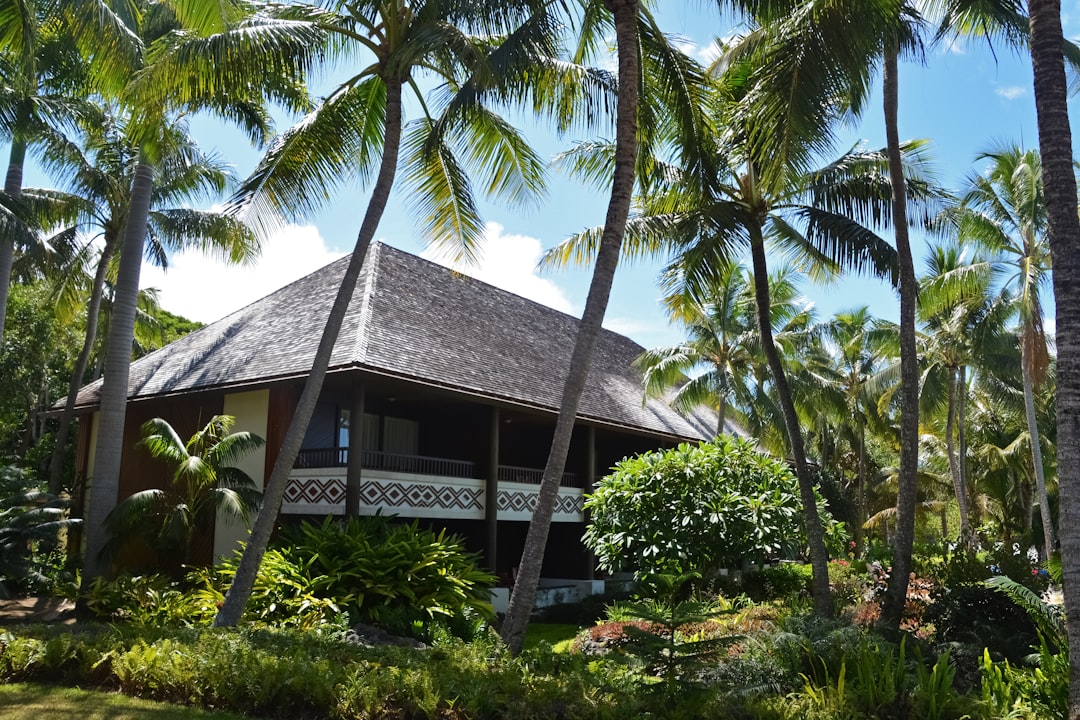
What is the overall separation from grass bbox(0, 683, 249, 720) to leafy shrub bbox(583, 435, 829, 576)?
387 inches

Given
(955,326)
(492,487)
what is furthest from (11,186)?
(955,326)

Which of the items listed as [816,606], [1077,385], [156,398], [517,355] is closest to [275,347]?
[156,398]

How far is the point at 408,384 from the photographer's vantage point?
51.2 feet

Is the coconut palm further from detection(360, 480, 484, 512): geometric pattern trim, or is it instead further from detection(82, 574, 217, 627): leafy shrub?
detection(82, 574, 217, 627): leafy shrub

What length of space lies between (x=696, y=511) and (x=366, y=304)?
786 cm

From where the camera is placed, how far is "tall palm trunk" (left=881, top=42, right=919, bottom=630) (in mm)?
11953

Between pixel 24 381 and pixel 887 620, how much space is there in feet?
92.3

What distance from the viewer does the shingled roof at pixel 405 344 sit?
54.0 feet

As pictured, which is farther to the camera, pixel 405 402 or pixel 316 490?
pixel 405 402

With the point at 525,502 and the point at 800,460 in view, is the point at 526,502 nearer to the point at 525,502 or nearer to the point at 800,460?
the point at 525,502

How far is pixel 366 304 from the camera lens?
17531 millimetres

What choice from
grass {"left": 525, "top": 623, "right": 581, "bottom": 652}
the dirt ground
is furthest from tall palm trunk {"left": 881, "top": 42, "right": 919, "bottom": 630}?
the dirt ground

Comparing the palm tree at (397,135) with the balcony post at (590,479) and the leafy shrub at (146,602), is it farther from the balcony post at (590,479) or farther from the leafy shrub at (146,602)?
the balcony post at (590,479)

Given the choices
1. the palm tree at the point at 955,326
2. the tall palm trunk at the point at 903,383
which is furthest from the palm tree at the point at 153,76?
the palm tree at the point at 955,326
